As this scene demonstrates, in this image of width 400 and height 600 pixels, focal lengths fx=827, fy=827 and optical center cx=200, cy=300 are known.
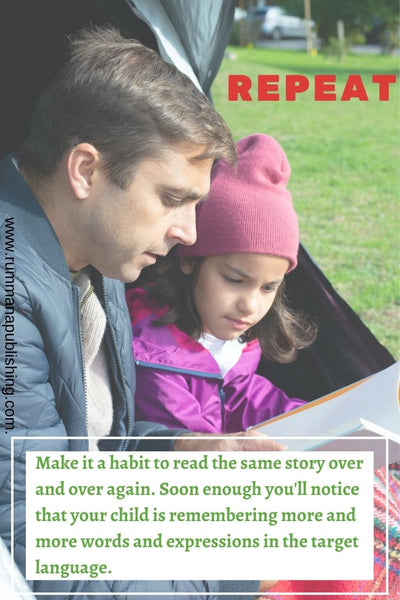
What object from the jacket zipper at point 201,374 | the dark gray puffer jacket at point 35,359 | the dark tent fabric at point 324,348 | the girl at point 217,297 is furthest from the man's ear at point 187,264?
the dark gray puffer jacket at point 35,359

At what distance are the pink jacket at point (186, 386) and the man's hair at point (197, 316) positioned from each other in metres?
0.03

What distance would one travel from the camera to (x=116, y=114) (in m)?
1.40

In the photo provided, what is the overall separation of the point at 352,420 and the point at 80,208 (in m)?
0.63

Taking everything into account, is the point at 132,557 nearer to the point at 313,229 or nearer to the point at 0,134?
the point at 0,134

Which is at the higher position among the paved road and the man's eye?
the paved road

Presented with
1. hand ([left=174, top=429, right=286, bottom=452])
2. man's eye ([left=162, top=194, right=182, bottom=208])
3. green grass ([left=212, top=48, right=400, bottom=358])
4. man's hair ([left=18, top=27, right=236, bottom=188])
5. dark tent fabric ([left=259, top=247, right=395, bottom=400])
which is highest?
green grass ([left=212, top=48, right=400, bottom=358])

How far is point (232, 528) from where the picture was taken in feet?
4.98

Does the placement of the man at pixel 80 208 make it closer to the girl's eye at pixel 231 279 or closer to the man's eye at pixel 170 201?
the man's eye at pixel 170 201

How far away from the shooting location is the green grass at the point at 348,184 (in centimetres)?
406

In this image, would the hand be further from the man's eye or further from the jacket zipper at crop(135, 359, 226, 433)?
the man's eye

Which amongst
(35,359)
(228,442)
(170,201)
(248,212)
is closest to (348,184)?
(248,212)

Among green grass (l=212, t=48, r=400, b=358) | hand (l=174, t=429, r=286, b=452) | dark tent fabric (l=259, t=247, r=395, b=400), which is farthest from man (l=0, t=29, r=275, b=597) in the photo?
green grass (l=212, t=48, r=400, b=358)

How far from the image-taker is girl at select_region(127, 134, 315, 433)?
1.95 metres

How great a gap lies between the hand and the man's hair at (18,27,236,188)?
0.57 metres
